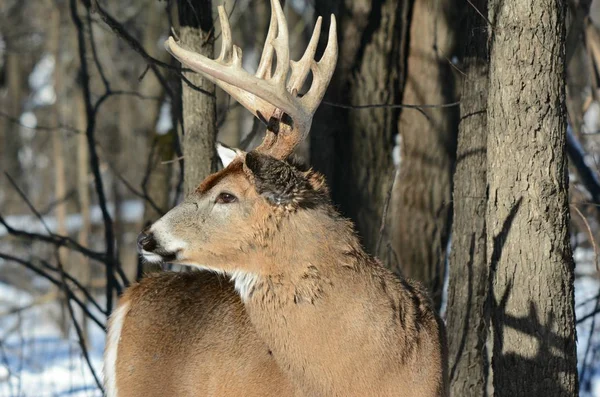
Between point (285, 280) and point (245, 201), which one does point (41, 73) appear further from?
point (285, 280)

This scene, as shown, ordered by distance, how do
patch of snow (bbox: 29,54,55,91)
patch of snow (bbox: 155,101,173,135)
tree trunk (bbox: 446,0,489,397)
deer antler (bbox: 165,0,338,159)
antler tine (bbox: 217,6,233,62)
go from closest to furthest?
deer antler (bbox: 165,0,338,159) → antler tine (bbox: 217,6,233,62) → tree trunk (bbox: 446,0,489,397) → patch of snow (bbox: 155,101,173,135) → patch of snow (bbox: 29,54,55,91)

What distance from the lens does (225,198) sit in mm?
4320

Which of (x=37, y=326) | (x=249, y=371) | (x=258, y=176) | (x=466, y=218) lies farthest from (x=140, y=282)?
(x=37, y=326)

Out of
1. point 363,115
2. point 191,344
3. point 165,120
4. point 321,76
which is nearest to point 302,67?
point 321,76

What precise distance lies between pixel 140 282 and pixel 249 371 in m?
1.07

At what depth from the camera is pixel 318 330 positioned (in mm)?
4086

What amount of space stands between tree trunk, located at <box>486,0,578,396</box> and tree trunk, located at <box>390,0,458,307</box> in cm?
307

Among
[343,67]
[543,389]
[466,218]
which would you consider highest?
[343,67]

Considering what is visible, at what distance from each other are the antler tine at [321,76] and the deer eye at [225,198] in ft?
1.93

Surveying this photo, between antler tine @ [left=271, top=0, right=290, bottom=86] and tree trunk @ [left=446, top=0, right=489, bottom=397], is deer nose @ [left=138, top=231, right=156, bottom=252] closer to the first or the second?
antler tine @ [left=271, top=0, right=290, bottom=86]

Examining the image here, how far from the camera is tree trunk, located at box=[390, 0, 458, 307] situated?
7.51m

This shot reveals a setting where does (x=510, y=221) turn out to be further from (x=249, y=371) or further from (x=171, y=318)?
(x=171, y=318)

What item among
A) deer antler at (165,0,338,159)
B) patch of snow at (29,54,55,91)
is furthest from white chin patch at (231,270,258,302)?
patch of snow at (29,54,55,91)

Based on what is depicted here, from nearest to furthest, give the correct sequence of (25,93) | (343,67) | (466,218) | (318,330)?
(318,330) → (466,218) → (343,67) → (25,93)
